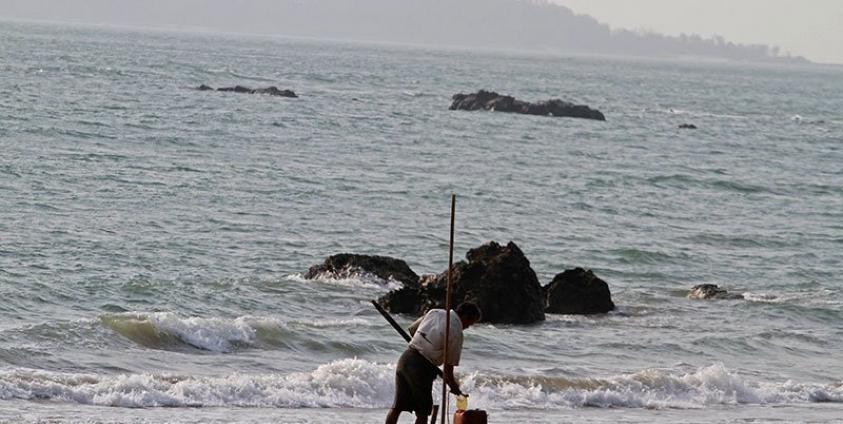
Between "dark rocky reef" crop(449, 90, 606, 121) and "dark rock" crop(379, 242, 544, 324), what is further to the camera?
"dark rocky reef" crop(449, 90, 606, 121)

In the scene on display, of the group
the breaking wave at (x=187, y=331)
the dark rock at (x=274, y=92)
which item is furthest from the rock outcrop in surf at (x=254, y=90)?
the breaking wave at (x=187, y=331)

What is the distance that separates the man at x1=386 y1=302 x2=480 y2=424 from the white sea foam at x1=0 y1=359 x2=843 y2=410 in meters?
4.18

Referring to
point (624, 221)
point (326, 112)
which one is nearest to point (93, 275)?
point (624, 221)

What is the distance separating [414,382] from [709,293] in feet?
46.4

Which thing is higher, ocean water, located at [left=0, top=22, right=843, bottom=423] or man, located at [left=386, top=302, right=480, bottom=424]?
man, located at [left=386, top=302, right=480, bottom=424]

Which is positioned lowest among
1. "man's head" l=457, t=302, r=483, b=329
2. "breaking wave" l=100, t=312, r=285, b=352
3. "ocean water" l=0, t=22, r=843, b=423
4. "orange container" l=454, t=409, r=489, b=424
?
"ocean water" l=0, t=22, r=843, b=423

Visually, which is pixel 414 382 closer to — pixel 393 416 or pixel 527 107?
pixel 393 416

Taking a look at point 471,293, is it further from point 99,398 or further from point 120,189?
point 120,189

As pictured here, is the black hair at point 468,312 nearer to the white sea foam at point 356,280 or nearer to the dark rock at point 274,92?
the white sea foam at point 356,280

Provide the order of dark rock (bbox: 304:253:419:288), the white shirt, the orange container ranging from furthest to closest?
dark rock (bbox: 304:253:419:288) < the white shirt < the orange container

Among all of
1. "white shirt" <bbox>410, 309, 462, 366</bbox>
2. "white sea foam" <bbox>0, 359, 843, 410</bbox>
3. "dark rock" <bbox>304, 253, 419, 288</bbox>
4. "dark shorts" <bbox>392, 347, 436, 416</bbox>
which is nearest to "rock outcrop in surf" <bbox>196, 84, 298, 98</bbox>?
"dark rock" <bbox>304, 253, 419, 288</bbox>

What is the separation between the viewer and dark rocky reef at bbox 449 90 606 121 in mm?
78919

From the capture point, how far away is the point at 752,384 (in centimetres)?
1961

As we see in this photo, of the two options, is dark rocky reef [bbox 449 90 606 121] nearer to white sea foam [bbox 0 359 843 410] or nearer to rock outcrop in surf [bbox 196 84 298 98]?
rock outcrop in surf [bbox 196 84 298 98]
